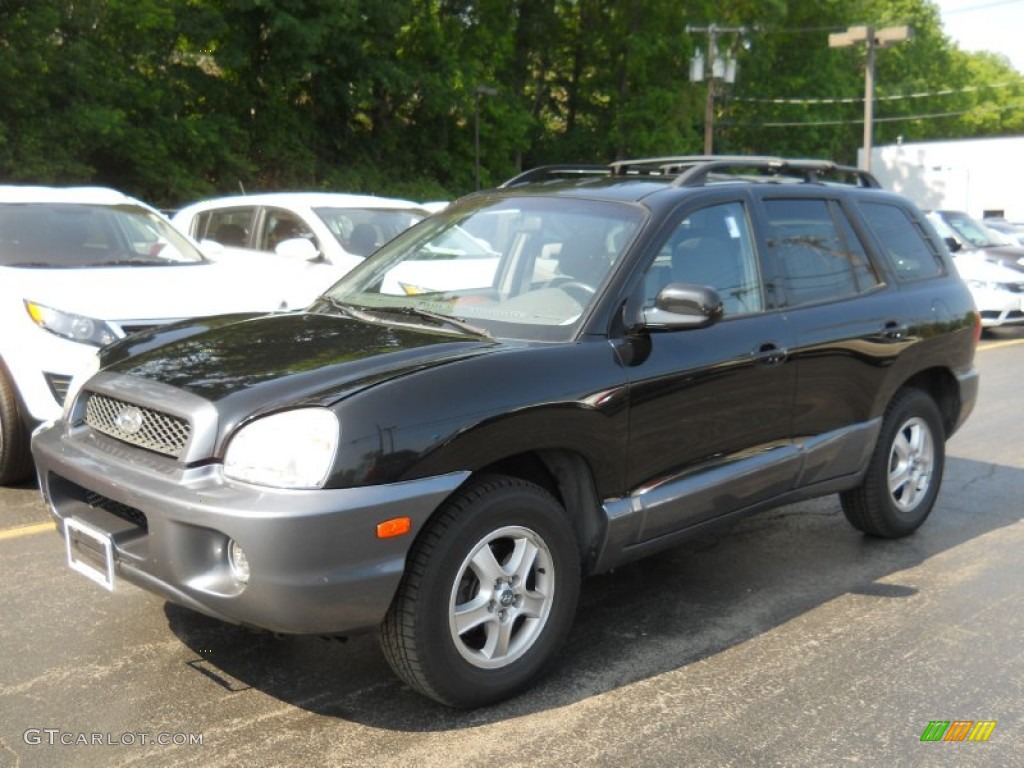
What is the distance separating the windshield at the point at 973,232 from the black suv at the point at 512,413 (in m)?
11.3

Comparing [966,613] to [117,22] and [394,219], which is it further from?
[117,22]

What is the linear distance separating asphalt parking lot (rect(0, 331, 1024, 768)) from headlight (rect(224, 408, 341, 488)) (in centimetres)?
81

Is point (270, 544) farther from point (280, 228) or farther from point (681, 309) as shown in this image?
point (280, 228)

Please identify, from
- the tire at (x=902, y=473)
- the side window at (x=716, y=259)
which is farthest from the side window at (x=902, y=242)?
the side window at (x=716, y=259)

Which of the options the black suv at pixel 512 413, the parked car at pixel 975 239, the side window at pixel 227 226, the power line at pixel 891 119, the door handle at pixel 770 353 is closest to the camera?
the black suv at pixel 512 413

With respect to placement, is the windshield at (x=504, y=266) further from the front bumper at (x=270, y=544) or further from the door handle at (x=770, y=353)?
the front bumper at (x=270, y=544)

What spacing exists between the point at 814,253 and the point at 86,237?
4.71 metres

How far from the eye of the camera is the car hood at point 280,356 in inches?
126

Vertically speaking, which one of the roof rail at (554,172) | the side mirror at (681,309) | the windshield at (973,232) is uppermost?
the roof rail at (554,172)

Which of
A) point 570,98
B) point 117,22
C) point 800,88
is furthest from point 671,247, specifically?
point 800,88

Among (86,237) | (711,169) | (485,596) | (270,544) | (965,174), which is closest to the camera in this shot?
(270,544)

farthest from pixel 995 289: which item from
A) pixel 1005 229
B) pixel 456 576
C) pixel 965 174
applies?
pixel 965 174

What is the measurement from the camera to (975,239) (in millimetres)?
15680

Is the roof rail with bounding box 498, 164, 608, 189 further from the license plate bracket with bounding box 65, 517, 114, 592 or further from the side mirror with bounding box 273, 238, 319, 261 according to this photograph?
the side mirror with bounding box 273, 238, 319, 261
